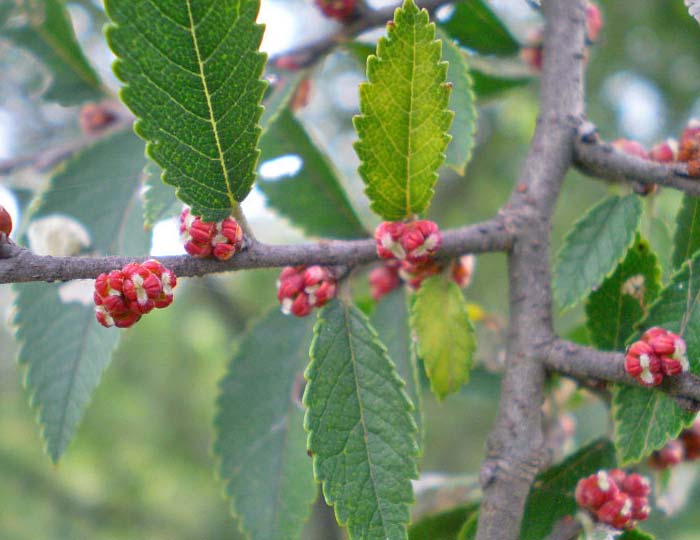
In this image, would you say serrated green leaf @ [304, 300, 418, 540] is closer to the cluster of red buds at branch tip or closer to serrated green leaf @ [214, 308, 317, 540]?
serrated green leaf @ [214, 308, 317, 540]

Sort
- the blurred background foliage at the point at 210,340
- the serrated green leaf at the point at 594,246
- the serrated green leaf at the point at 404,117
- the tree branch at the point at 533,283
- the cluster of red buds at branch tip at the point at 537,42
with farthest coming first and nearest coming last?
the blurred background foliage at the point at 210,340 → the cluster of red buds at branch tip at the point at 537,42 → the serrated green leaf at the point at 594,246 → the tree branch at the point at 533,283 → the serrated green leaf at the point at 404,117

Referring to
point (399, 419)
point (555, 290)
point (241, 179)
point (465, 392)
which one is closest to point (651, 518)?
point (465, 392)

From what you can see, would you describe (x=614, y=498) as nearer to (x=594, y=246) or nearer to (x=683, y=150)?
(x=594, y=246)

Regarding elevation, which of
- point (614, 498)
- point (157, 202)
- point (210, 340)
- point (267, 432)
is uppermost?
point (157, 202)

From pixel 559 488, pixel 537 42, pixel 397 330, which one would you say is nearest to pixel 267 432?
pixel 397 330

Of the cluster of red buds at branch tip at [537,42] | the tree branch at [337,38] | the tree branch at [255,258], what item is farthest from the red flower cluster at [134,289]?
the cluster of red buds at branch tip at [537,42]

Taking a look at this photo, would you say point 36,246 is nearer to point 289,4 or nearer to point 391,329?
point 391,329

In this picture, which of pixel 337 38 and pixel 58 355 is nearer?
pixel 58 355

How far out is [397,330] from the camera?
1.29 m

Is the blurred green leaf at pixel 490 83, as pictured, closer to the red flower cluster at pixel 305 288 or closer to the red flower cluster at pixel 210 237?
the red flower cluster at pixel 305 288

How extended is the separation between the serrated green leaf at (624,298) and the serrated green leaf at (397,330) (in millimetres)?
315

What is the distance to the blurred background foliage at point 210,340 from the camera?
383 centimetres

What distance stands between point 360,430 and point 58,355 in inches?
25.1

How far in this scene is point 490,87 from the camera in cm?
160
